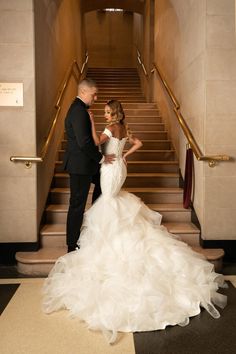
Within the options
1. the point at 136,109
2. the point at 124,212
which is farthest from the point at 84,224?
the point at 136,109

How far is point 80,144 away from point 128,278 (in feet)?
3.93

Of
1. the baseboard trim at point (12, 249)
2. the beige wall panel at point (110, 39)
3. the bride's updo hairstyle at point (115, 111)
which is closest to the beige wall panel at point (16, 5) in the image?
the bride's updo hairstyle at point (115, 111)

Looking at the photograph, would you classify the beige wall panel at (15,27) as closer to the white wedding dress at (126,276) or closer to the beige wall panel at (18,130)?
the beige wall panel at (18,130)

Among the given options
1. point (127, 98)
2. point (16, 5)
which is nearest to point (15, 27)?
point (16, 5)

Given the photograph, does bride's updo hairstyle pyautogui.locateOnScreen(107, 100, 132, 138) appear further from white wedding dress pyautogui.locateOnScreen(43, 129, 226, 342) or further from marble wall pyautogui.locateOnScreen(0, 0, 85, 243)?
marble wall pyautogui.locateOnScreen(0, 0, 85, 243)

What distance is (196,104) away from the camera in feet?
12.1

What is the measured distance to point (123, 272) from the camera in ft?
8.25

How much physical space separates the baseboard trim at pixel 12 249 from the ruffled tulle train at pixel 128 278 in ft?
2.53

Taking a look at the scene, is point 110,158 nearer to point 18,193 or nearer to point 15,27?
point 18,193

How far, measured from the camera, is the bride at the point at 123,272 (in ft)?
7.41

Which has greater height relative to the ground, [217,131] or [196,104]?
[196,104]

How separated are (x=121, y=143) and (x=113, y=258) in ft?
3.44

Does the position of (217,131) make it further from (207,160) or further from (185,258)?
(185,258)

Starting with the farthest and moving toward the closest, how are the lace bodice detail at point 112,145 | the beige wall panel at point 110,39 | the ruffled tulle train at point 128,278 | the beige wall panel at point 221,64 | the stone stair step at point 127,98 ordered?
the beige wall panel at point 110,39
the stone stair step at point 127,98
the beige wall panel at point 221,64
the lace bodice detail at point 112,145
the ruffled tulle train at point 128,278
